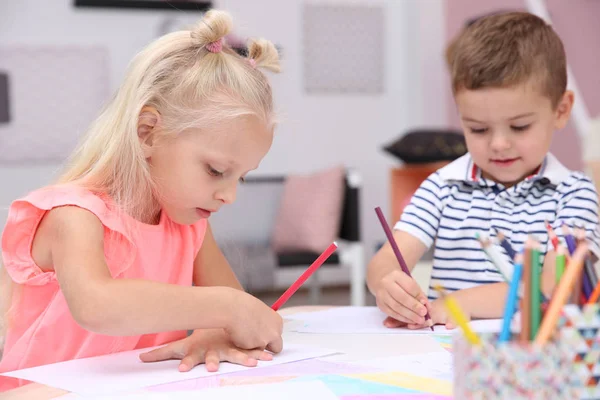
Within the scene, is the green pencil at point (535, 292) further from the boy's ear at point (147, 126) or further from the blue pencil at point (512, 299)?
the boy's ear at point (147, 126)

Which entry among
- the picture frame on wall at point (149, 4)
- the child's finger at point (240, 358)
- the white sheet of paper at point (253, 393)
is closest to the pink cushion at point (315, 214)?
the picture frame on wall at point (149, 4)

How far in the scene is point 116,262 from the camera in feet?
3.18

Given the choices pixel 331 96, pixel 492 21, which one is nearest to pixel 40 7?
pixel 331 96

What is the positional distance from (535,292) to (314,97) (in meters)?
3.77

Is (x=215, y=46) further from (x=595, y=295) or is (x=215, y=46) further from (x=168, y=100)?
(x=595, y=295)

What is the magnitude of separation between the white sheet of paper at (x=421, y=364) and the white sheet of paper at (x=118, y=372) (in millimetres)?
65

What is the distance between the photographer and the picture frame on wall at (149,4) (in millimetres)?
3781

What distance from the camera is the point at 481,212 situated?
48.8 inches

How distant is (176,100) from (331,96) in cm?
330

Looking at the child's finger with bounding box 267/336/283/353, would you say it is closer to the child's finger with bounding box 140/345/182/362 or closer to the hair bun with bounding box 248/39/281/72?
the child's finger with bounding box 140/345/182/362

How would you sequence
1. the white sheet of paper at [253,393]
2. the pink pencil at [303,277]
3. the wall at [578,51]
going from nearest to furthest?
the white sheet of paper at [253,393], the pink pencil at [303,277], the wall at [578,51]

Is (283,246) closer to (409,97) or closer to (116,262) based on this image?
(409,97)

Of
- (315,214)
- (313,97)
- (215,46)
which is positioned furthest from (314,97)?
(215,46)

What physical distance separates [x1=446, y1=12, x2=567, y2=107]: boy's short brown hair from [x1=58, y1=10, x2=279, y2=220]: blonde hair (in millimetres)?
344
